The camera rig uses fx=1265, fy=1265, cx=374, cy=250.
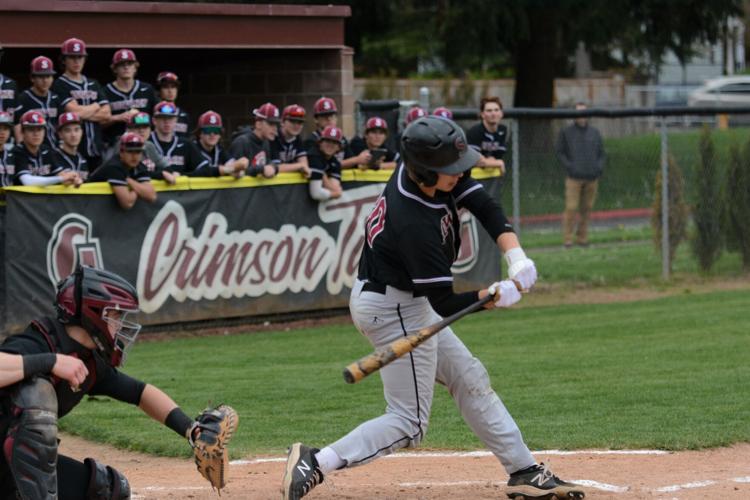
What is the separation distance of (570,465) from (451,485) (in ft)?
2.78

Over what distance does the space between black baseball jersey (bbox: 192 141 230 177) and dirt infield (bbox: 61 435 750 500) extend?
514 cm

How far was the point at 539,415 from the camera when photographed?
27.8 ft

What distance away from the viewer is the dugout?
13.2 metres

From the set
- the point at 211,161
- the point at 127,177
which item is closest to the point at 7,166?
the point at 127,177

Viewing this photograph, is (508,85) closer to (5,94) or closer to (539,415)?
(5,94)

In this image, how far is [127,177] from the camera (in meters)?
11.7

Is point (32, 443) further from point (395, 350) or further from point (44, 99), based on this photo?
point (44, 99)

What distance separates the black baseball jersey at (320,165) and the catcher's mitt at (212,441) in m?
7.68

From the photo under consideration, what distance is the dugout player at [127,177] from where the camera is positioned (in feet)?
38.0

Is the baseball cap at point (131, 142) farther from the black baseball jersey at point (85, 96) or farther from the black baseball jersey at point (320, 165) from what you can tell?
the black baseball jersey at point (320, 165)

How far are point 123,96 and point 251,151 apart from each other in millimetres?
1399

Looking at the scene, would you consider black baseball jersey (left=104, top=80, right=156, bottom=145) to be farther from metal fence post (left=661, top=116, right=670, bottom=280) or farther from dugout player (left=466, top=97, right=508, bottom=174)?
metal fence post (left=661, top=116, right=670, bottom=280)

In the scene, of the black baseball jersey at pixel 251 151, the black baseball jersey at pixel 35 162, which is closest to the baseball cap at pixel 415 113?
the black baseball jersey at pixel 251 151

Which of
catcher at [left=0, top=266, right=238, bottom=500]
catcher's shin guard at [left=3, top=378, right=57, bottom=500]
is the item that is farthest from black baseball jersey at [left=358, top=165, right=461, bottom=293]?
catcher's shin guard at [left=3, top=378, right=57, bottom=500]
